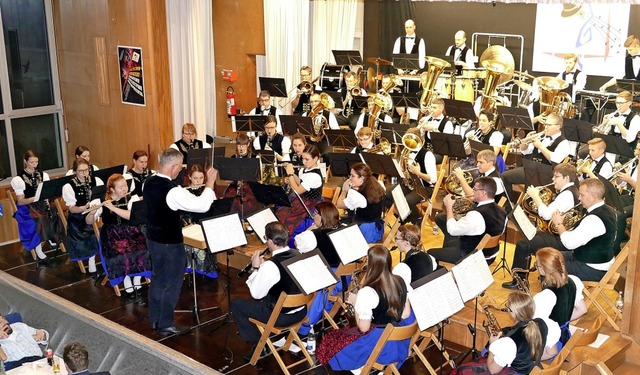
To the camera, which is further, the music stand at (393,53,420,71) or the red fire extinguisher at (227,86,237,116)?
the red fire extinguisher at (227,86,237,116)

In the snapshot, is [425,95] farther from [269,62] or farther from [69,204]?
[69,204]

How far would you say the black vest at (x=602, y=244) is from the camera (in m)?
7.09

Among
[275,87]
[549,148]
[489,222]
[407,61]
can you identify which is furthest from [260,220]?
[407,61]

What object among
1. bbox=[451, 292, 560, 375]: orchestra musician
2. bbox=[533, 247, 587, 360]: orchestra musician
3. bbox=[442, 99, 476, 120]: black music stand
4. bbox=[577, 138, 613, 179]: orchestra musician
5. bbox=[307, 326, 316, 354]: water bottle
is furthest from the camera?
bbox=[442, 99, 476, 120]: black music stand

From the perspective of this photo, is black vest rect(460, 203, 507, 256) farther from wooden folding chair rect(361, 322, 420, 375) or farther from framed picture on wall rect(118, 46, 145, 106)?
framed picture on wall rect(118, 46, 145, 106)

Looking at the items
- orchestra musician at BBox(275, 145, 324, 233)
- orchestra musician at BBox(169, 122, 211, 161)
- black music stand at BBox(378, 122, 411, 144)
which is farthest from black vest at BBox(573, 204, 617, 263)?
orchestra musician at BBox(169, 122, 211, 161)

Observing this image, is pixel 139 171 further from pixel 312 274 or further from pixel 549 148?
pixel 549 148

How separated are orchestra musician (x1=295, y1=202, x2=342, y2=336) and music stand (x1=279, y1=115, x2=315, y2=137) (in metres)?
3.42

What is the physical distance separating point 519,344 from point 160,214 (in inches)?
139

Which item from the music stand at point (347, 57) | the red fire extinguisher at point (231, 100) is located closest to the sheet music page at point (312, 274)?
the music stand at point (347, 57)

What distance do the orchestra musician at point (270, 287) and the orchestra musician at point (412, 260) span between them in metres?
0.89

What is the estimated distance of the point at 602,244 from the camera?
7148 millimetres

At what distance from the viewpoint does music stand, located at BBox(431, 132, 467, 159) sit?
29.6ft

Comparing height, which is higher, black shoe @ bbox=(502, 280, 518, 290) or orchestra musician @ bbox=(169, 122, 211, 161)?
orchestra musician @ bbox=(169, 122, 211, 161)
